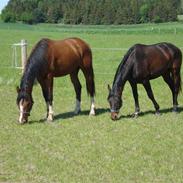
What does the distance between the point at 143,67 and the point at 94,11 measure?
85.2m

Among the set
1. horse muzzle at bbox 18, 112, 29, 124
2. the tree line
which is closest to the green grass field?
horse muzzle at bbox 18, 112, 29, 124

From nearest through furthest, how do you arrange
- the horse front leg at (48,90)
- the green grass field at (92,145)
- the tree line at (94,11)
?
the green grass field at (92,145), the horse front leg at (48,90), the tree line at (94,11)

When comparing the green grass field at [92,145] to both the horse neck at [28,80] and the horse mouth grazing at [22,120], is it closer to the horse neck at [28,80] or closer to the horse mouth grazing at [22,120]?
the horse mouth grazing at [22,120]

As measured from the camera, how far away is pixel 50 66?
9211 millimetres

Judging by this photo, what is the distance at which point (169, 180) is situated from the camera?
5.54 metres

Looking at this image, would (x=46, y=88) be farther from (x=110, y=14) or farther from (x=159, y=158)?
(x=110, y=14)

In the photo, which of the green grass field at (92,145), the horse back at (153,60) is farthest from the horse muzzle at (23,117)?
the horse back at (153,60)

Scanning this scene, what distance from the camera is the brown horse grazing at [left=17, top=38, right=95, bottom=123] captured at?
8828 mm

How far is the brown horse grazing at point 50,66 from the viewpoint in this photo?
883 centimetres

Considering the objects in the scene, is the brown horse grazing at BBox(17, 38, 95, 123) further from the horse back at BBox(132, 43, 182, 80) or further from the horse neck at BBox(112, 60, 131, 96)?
the horse back at BBox(132, 43, 182, 80)

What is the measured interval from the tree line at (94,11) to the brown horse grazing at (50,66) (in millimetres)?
79713

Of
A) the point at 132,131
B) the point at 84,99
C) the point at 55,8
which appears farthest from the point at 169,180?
the point at 55,8

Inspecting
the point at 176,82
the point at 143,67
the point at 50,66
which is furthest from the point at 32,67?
the point at 176,82

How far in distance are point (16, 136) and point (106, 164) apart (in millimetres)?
2448
